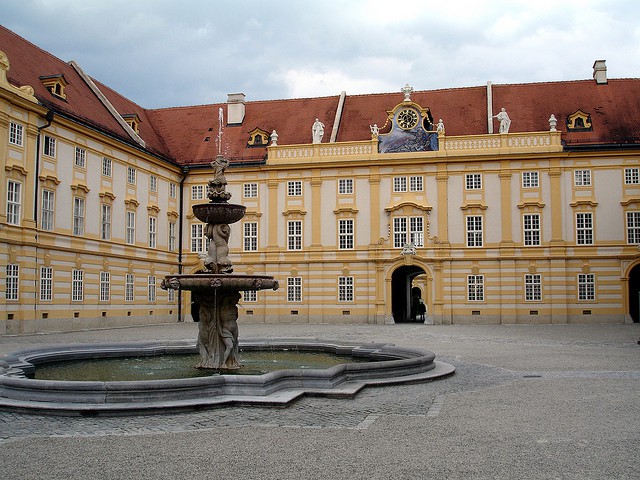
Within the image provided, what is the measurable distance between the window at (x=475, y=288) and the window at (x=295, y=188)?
39.4 feet

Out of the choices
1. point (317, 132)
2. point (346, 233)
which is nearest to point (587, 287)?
point (346, 233)

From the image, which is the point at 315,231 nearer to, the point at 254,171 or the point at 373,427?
the point at 254,171

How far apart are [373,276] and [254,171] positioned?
10381 mm

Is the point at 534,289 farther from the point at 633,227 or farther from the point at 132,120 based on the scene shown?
the point at 132,120

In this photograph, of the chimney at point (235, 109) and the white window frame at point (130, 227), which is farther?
the chimney at point (235, 109)

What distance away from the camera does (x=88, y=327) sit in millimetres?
36094

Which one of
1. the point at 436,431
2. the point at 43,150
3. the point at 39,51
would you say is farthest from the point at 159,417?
the point at 39,51

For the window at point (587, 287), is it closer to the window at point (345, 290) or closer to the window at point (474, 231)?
the window at point (474, 231)

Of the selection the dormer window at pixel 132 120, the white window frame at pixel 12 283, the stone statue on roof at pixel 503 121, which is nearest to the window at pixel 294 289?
the dormer window at pixel 132 120

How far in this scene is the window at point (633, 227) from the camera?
41.9 m

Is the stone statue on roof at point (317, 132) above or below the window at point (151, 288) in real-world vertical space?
above

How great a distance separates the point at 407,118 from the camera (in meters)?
44.5

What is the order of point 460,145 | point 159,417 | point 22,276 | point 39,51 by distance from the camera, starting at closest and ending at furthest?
1. point 159,417
2. point 22,276
3. point 39,51
4. point 460,145

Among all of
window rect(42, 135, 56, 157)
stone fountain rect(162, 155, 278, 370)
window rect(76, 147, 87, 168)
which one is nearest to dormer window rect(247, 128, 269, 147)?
window rect(76, 147, 87, 168)
